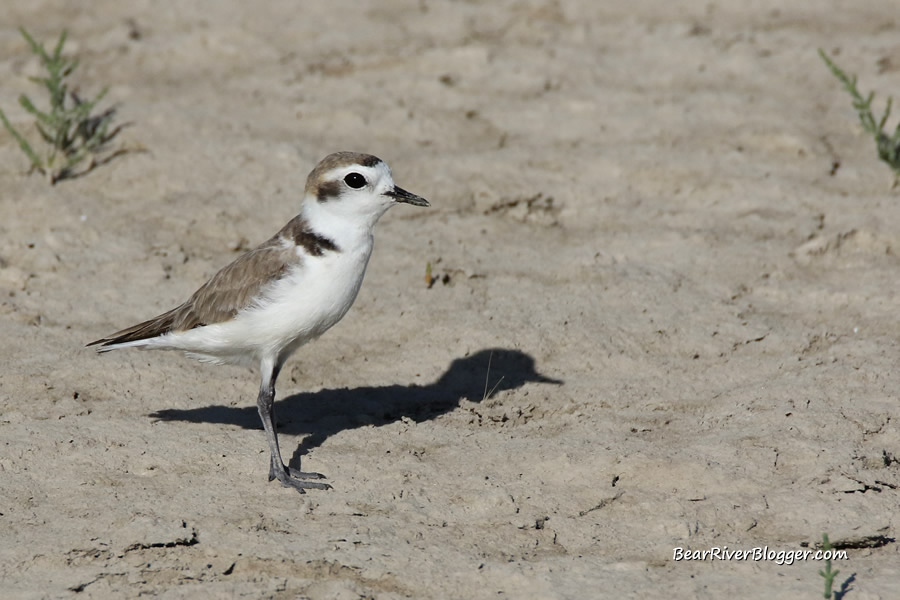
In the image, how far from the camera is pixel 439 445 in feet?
18.0

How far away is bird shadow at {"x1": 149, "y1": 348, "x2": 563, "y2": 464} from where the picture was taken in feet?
19.3

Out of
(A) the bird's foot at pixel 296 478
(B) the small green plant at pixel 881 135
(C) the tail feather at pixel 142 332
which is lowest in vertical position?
(A) the bird's foot at pixel 296 478

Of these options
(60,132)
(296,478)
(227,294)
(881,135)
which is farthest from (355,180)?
(881,135)

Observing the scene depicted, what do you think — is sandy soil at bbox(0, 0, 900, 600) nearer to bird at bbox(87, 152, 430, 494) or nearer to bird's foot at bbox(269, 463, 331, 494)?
bird's foot at bbox(269, 463, 331, 494)

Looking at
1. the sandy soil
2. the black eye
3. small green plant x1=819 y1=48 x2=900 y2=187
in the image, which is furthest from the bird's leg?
small green plant x1=819 y1=48 x2=900 y2=187

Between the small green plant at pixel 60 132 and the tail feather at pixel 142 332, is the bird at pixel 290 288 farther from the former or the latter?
the small green plant at pixel 60 132

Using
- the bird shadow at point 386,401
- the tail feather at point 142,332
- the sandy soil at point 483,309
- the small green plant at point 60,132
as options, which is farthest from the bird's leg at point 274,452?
the small green plant at point 60,132

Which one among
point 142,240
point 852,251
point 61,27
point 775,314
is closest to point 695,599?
point 775,314

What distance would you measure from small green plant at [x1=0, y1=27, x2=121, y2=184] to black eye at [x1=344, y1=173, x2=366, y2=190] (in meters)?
3.38

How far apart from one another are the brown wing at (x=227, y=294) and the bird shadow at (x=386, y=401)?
47 cm

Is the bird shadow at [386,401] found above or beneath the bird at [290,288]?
beneath

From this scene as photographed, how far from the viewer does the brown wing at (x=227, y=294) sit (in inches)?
217

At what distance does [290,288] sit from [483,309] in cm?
173

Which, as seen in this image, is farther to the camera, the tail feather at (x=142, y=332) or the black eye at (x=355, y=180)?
the tail feather at (x=142, y=332)
